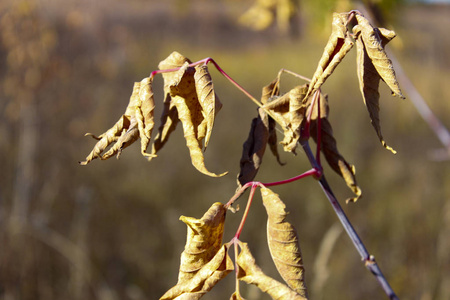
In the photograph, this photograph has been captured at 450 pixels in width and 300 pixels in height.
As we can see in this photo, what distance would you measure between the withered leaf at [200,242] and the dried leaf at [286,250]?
8cm

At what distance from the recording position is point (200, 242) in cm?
57

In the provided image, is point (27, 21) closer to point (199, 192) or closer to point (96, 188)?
point (96, 188)

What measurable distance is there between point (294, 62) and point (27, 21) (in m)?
7.58

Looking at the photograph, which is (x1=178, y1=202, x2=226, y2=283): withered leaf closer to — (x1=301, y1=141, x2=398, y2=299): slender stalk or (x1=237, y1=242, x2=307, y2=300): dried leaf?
(x1=237, y1=242, x2=307, y2=300): dried leaf

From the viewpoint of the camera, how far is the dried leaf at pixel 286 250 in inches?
22.0

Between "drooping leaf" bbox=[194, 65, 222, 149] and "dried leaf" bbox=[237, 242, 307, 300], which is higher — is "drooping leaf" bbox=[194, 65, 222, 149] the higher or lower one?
the higher one

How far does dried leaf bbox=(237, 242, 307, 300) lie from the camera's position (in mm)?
520

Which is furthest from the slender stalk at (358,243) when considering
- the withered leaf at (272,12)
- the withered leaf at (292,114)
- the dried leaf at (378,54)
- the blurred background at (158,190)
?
the withered leaf at (272,12)

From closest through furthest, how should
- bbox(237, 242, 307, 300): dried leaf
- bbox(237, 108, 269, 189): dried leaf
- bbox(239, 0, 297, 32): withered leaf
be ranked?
1. bbox(237, 242, 307, 300): dried leaf
2. bbox(237, 108, 269, 189): dried leaf
3. bbox(239, 0, 297, 32): withered leaf

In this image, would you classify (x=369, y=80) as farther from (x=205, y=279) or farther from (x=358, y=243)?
(x=205, y=279)

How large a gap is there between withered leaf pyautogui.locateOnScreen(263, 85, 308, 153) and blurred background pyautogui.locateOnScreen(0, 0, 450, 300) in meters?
0.75

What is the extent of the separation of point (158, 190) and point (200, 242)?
120 inches

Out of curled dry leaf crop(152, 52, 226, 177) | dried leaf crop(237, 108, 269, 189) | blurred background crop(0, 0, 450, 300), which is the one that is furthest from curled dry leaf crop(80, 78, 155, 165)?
blurred background crop(0, 0, 450, 300)

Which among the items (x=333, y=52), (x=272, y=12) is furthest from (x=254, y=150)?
(x=272, y=12)
